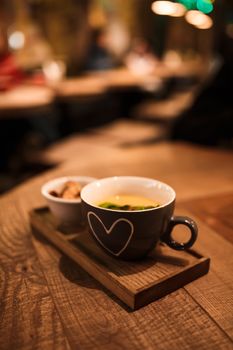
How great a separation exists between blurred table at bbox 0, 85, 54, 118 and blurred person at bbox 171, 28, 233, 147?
3.35 ft

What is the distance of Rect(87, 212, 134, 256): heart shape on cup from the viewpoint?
691mm

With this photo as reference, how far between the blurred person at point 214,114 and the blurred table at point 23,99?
1020 millimetres

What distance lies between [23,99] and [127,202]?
2155 mm

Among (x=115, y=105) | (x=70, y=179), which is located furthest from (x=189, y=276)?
(x=115, y=105)

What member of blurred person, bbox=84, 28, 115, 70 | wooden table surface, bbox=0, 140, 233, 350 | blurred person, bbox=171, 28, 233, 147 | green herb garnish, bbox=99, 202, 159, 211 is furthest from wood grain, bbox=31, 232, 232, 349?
blurred person, bbox=84, 28, 115, 70

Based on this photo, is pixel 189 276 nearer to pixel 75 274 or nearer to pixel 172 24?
pixel 75 274

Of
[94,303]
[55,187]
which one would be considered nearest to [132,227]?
[94,303]

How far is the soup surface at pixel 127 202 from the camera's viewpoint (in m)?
0.79

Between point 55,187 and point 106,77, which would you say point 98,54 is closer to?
point 106,77

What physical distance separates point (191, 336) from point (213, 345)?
0.11ft

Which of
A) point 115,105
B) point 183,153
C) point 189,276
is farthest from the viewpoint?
point 115,105

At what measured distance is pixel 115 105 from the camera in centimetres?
526

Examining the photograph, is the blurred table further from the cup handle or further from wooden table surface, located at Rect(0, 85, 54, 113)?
the cup handle

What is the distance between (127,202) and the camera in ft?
2.75
